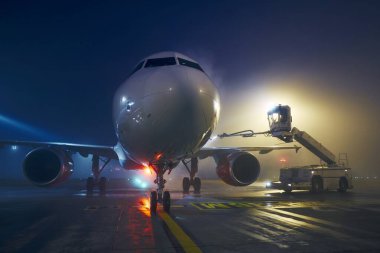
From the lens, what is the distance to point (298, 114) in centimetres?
3575

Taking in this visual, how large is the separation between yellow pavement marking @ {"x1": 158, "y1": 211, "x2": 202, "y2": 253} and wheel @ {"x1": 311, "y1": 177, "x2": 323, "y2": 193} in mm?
16064

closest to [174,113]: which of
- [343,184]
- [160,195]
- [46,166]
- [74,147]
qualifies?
[160,195]

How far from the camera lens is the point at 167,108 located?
8445 millimetres

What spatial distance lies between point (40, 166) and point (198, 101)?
1148cm

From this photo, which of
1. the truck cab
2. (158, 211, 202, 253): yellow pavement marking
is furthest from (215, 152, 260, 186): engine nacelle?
the truck cab

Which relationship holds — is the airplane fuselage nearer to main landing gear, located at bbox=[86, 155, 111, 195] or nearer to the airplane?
the airplane

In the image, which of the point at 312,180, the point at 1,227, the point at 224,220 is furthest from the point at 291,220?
the point at 312,180

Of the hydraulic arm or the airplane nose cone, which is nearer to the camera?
the airplane nose cone

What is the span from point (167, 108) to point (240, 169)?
965 cm

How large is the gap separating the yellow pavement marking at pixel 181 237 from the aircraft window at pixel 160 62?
4.40 meters

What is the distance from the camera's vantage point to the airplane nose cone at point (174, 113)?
27.7ft

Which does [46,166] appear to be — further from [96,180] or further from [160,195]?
[160,195]

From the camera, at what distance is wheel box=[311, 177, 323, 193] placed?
23406 millimetres

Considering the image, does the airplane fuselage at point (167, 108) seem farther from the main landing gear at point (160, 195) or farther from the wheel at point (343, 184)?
the wheel at point (343, 184)
